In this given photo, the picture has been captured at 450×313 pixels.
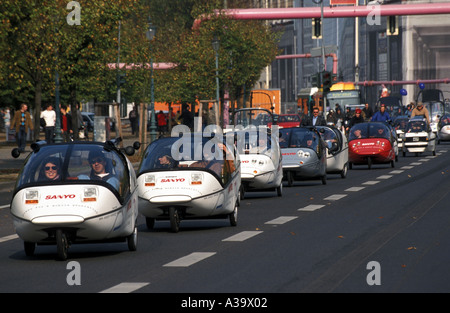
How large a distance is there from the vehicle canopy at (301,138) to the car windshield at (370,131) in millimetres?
6921

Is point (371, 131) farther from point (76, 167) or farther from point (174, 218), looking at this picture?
point (76, 167)

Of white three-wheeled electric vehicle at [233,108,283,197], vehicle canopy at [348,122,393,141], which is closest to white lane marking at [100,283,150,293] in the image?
white three-wheeled electric vehicle at [233,108,283,197]

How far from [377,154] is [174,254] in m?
21.0

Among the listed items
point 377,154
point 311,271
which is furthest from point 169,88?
point 311,271

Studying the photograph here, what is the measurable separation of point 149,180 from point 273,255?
3.67 meters

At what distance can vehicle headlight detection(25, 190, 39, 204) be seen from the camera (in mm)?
12320

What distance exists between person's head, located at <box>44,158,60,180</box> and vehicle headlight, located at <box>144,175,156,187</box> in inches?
110

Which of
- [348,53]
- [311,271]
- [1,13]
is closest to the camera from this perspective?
[311,271]

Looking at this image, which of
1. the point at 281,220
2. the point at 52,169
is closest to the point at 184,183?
the point at 281,220

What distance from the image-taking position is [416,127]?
42000 mm

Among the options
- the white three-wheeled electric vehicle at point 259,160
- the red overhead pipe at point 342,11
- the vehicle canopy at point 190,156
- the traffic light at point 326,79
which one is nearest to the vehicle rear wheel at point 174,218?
the vehicle canopy at point 190,156

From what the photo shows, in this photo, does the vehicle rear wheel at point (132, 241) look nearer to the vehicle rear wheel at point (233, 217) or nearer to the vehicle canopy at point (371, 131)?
the vehicle rear wheel at point (233, 217)

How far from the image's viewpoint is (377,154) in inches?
1302
